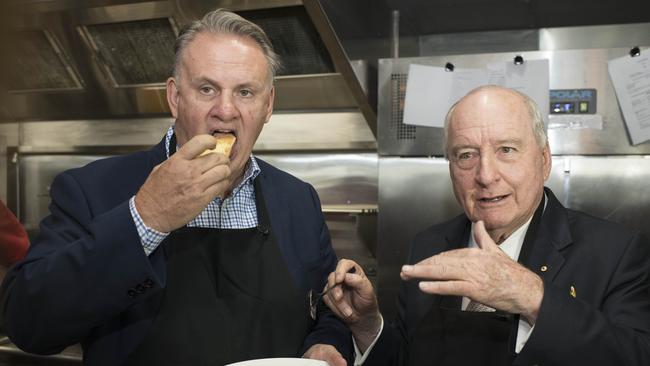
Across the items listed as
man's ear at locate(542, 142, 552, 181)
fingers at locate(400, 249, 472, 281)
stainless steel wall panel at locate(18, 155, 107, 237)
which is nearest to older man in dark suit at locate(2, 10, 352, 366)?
fingers at locate(400, 249, 472, 281)

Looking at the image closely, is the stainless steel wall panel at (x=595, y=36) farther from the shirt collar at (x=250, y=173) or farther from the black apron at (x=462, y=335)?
the shirt collar at (x=250, y=173)

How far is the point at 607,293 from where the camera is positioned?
1.54 meters

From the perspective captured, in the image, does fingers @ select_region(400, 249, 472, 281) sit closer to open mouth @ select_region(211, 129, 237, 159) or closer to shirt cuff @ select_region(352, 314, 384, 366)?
shirt cuff @ select_region(352, 314, 384, 366)

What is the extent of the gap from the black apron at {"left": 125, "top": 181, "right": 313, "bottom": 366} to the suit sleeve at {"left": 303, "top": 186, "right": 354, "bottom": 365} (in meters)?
0.06

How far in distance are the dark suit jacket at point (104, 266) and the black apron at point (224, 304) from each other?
0.05 metres

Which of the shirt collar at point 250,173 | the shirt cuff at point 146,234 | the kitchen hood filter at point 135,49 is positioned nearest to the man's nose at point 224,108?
the shirt collar at point 250,173

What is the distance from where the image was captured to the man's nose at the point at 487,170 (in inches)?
64.3

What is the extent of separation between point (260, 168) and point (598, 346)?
3.57ft

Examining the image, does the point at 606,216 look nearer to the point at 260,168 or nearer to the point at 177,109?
the point at 260,168

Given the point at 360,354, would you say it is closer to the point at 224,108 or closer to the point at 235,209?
the point at 235,209

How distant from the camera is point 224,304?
1.55 meters

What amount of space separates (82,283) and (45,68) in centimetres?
280

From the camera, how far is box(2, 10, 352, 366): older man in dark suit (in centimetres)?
129

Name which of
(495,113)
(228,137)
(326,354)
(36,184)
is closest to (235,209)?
(228,137)
